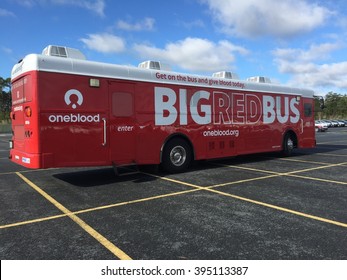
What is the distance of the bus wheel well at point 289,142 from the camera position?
544 inches

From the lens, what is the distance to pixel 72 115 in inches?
311

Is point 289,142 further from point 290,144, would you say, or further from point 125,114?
point 125,114

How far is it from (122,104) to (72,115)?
1.35 metres

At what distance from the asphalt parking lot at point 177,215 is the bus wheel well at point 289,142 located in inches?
150

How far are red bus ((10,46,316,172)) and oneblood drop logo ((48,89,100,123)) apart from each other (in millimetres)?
22

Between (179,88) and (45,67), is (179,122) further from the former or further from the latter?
(45,67)

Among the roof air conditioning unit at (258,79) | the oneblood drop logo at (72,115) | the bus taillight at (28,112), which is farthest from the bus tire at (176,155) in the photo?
the roof air conditioning unit at (258,79)

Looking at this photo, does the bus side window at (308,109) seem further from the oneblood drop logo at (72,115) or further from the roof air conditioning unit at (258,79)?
the oneblood drop logo at (72,115)

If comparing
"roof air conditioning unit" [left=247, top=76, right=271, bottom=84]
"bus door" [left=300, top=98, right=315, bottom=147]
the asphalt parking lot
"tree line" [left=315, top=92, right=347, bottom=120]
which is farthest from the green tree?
the asphalt parking lot

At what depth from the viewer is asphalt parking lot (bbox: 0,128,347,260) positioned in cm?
430

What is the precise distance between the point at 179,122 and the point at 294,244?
5995mm

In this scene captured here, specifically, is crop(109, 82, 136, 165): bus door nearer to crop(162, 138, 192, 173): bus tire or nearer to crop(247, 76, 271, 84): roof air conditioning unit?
crop(162, 138, 192, 173): bus tire

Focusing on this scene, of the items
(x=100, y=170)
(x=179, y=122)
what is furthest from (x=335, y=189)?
(x=100, y=170)

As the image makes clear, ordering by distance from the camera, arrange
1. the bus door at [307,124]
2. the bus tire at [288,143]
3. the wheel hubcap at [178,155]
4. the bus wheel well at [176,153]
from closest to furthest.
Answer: the bus wheel well at [176,153] < the wheel hubcap at [178,155] < the bus tire at [288,143] < the bus door at [307,124]
